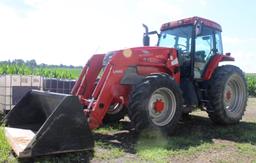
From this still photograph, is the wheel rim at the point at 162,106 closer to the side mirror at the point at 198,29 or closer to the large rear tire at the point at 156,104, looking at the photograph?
the large rear tire at the point at 156,104

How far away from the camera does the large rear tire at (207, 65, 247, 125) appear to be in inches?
331

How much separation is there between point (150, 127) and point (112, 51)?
5.84 ft

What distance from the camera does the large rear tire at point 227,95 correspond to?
8.40 m

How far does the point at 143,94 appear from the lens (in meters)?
6.49

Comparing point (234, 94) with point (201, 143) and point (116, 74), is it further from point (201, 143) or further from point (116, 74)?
point (116, 74)

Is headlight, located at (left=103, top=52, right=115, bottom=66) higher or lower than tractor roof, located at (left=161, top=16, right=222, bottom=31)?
lower

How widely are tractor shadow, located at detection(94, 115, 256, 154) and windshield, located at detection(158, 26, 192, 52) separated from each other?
201 centimetres

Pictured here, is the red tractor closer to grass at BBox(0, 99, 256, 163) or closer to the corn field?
grass at BBox(0, 99, 256, 163)

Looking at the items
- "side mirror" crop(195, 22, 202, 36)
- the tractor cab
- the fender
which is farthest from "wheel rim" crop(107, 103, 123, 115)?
"side mirror" crop(195, 22, 202, 36)

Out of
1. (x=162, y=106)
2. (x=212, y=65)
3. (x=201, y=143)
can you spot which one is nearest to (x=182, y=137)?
(x=201, y=143)

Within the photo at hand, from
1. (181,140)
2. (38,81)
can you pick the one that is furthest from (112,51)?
(38,81)

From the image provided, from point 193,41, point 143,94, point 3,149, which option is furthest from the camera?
point 193,41

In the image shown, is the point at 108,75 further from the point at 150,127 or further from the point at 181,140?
the point at 181,140

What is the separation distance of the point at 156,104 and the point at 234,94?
3.30 meters
